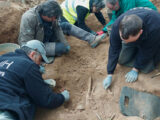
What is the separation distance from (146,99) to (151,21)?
116 centimetres

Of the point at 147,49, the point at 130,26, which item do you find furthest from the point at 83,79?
the point at 130,26

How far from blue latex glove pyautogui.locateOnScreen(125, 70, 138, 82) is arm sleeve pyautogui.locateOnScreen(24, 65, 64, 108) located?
1223mm

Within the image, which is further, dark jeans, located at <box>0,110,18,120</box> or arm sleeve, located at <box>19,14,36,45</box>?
arm sleeve, located at <box>19,14,36,45</box>

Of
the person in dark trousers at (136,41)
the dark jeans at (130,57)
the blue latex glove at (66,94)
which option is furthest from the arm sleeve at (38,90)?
the dark jeans at (130,57)

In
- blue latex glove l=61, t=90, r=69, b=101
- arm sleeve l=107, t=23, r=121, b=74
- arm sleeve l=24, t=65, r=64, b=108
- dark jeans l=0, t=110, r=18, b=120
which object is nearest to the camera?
dark jeans l=0, t=110, r=18, b=120

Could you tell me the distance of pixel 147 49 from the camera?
268 cm

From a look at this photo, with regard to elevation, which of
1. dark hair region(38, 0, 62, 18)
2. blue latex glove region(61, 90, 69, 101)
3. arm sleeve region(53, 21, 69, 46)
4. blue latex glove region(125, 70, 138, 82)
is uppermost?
dark hair region(38, 0, 62, 18)

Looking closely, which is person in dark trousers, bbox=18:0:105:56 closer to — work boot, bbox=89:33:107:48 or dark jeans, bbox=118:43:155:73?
work boot, bbox=89:33:107:48

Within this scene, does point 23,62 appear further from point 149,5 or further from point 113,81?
point 149,5

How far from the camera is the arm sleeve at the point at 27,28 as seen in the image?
10.2 feet

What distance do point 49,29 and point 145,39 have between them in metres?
1.76

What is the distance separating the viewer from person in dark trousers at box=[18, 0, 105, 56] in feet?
9.78

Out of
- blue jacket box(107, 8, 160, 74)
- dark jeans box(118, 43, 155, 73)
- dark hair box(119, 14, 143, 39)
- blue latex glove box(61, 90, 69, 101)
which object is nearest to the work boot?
dark jeans box(118, 43, 155, 73)

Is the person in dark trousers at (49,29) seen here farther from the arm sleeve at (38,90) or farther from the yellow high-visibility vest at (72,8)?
the arm sleeve at (38,90)
